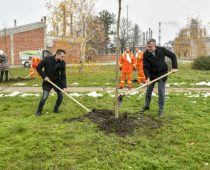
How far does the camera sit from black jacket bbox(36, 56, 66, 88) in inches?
356

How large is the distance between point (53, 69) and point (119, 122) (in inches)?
101

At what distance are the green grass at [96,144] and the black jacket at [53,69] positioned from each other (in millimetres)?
892

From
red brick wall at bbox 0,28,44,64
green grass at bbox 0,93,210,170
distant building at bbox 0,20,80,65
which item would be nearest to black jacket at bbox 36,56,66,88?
green grass at bbox 0,93,210,170

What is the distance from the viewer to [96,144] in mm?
6387

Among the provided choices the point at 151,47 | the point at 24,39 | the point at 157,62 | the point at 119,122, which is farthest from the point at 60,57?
the point at 24,39

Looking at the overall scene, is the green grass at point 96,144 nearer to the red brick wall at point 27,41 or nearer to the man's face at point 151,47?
the man's face at point 151,47

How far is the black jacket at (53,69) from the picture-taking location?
905 centimetres

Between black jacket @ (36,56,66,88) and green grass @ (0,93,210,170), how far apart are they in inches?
35.1

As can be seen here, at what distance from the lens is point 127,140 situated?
657 cm

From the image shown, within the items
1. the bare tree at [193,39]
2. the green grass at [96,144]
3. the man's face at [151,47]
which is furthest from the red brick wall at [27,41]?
the man's face at [151,47]

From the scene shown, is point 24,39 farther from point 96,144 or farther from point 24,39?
point 96,144

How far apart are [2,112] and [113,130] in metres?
3.94

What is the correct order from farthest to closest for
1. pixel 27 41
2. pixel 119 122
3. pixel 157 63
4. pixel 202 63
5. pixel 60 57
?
1. pixel 27 41
2. pixel 202 63
3. pixel 60 57
4. pixel 157 63
5. pixel 119 122

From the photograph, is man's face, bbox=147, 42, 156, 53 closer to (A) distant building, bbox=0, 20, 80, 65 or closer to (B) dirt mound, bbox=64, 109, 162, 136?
(B) dirt mound, bbox=64, 109, 162, 136
